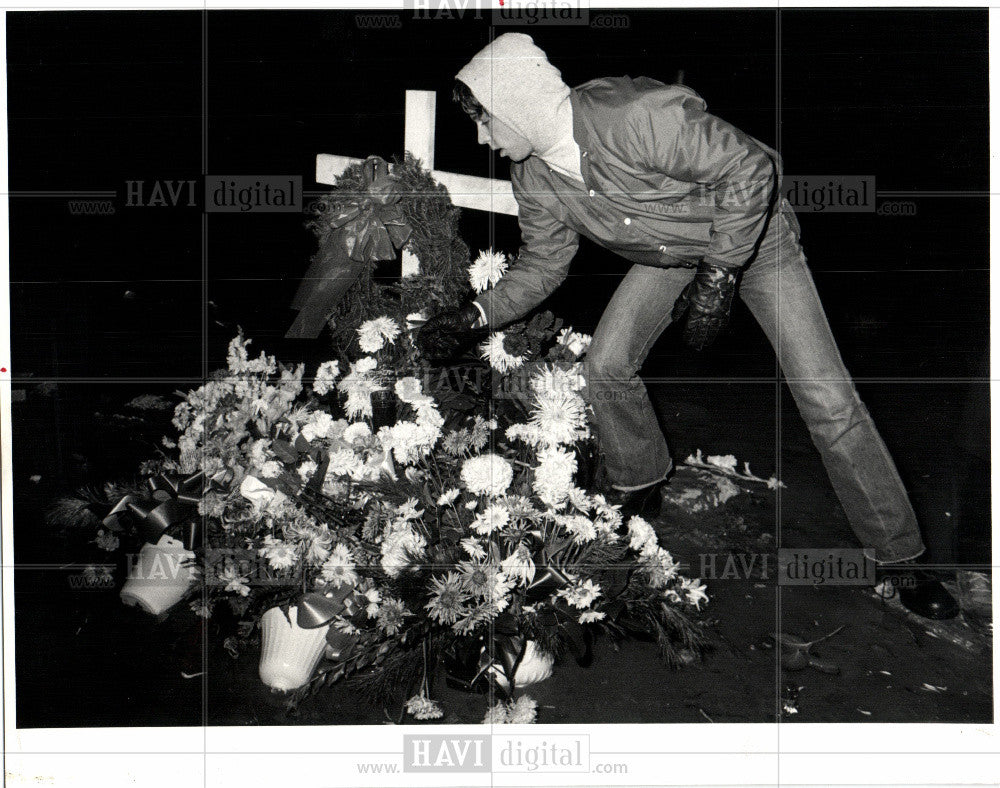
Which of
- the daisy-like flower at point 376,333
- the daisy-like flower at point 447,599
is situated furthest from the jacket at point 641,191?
the daisy-like flower at point 447,599

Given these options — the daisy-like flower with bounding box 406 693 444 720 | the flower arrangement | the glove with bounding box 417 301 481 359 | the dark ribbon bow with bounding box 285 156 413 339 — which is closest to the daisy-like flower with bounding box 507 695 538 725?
the flower arrangement

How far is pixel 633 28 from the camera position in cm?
223

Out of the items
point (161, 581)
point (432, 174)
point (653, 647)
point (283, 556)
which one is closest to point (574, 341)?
point (432, 174)

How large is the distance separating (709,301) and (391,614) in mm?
1071

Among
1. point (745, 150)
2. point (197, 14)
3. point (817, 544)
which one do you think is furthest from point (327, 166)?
point (817, 544)

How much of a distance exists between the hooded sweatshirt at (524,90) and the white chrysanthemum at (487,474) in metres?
0.81

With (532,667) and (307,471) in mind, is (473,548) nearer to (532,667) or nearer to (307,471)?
(532,667)

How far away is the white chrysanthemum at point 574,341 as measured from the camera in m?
2.17

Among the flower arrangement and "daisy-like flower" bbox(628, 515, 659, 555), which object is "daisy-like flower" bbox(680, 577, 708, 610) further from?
"daisy-like flower" bbox(628, 515, 659, 555)

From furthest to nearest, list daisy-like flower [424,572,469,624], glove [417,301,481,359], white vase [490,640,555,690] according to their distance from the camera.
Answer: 1. glove [417,301,481,359]
2. white vase [490,640,555,690]
3. daisy-like flower [424,572,469,624]

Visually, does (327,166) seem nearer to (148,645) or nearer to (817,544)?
(148,645)

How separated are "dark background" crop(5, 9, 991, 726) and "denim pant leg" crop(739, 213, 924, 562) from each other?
0.14 ft

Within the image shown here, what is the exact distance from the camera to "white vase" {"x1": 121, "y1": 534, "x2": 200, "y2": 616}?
2188 millimetres

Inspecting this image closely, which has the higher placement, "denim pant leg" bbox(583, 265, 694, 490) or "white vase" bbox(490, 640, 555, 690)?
"denim pant leg" bbox(583, 265, 694, 490)
